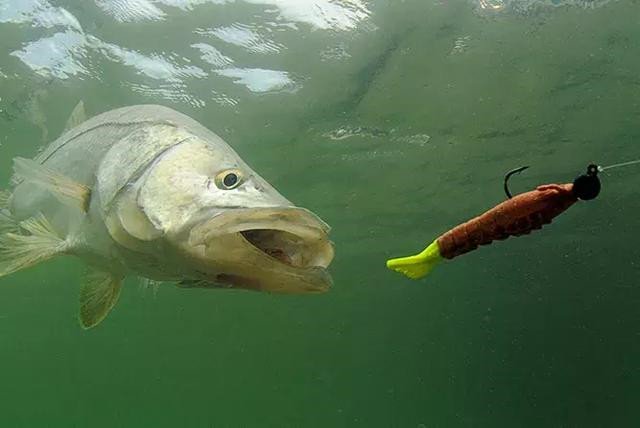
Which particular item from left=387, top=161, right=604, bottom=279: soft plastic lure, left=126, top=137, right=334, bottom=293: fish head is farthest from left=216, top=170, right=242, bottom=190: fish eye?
left=387, top=161, right=604, bottom=279: soft plastic lure

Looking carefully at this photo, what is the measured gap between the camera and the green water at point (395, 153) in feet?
46.2

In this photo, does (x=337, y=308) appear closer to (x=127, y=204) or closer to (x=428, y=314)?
(x=428, y=314)

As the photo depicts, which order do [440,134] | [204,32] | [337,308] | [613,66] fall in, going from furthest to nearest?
[337,308] → [440,134] → [613,66] → [204,32]

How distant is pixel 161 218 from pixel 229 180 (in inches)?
18.2

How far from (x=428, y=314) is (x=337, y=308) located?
9011 millimetres

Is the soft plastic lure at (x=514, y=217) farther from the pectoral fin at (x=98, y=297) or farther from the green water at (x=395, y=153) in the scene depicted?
the green water at (x=395, y=153)

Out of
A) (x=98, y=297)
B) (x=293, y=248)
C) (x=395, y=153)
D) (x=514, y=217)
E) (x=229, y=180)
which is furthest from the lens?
(x=395, y=153)

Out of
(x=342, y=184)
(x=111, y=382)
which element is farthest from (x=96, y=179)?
(x=111, y=382)

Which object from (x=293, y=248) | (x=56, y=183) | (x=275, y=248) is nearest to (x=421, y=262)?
(x=293, y=248)

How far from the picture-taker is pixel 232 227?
3.24 m

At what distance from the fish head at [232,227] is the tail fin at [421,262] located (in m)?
0.42

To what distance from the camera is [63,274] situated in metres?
35.5

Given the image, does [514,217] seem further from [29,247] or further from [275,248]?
[29,247]

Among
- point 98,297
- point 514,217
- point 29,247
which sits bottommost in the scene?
point 98,297
